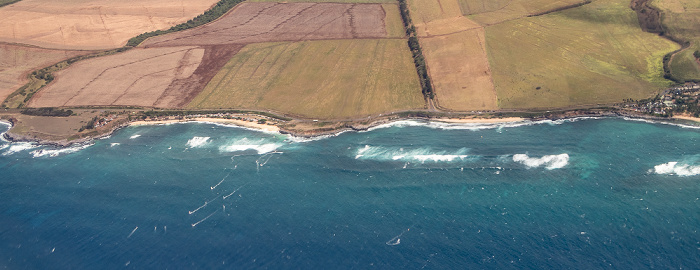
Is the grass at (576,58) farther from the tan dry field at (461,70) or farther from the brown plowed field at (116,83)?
the brown plowed field at (116,83)

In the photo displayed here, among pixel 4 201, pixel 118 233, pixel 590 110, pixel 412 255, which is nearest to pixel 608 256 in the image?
pixel 412 255

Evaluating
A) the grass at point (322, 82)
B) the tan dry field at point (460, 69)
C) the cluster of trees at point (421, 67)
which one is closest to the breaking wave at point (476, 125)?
the tan dry field at point (460, 69)

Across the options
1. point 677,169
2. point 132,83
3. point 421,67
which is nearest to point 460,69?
point 421,67

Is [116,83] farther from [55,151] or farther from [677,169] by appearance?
[677,169]

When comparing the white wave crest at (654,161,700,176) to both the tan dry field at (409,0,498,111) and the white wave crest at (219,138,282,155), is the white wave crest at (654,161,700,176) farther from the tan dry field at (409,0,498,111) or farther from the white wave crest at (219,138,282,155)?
the white wave crest at (219,138,282,155)

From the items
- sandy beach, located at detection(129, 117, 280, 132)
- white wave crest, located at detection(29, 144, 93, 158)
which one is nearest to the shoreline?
sandy beach, located at detection(129, 117, 280, 132)

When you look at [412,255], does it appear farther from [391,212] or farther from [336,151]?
[336,151]

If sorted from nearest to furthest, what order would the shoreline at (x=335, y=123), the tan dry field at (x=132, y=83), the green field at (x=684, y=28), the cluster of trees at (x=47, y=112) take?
1. the shoreline at (x=335, y=123)
2. the green field at (x=684, y=28)
3. the cluster of trees at (x=47, y=112)
4. the tan dry field at (x=132, y=83)
